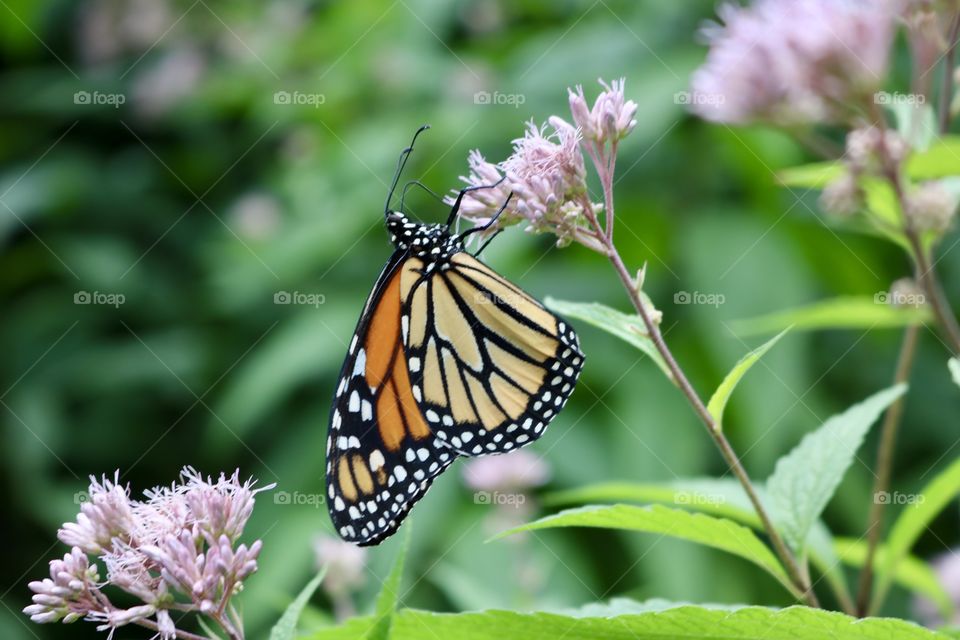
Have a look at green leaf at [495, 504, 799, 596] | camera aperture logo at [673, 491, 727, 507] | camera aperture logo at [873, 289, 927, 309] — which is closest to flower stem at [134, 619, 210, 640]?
green leaf at [495, 504, 799, 596]

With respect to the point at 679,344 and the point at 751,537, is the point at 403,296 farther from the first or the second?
the point at 679,344

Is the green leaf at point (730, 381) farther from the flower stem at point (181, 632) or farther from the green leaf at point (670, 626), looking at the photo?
the flower stem at point (181, 632)

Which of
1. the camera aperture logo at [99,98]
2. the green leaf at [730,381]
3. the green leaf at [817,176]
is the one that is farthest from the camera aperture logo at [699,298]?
the camera aperture logo at [99,98]

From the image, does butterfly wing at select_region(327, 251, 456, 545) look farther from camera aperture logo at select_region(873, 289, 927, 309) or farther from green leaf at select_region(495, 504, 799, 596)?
camera aperture logo at select_region(873, 289, 927, 309)

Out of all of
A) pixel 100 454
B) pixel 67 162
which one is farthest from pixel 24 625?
pixel 67 162

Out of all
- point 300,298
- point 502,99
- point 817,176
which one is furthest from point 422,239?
point 300,298

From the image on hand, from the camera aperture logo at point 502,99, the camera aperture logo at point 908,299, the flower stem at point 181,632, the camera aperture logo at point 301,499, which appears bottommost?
the flower stem at point 181,632
